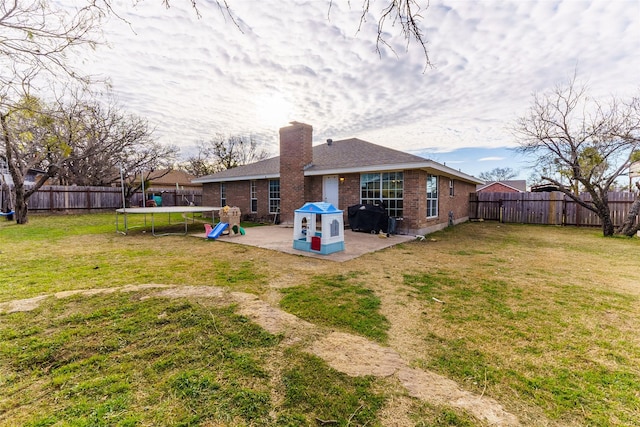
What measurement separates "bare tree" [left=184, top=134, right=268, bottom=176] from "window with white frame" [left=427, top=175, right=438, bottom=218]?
81.1ft

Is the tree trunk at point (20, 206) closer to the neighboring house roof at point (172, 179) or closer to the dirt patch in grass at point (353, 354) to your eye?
the dirt patch in grass at point (353, 354)

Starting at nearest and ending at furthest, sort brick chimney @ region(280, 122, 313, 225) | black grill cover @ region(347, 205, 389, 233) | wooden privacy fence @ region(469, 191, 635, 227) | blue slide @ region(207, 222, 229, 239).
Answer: blue slide @ region(207, 222, 229, 239) < black grill cover @ region(347, 205, 389, 233) < brick chimney @ region(280, 122, 313, 225) < wooden privacy fence @ region(469, 191, 635, 227)

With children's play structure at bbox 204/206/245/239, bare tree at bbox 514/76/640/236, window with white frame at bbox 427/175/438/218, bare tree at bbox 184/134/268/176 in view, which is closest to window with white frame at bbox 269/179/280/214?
children's play structure at bbox 204/206/245/239

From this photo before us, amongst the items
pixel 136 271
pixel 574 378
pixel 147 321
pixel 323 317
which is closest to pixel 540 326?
pixel 574 378

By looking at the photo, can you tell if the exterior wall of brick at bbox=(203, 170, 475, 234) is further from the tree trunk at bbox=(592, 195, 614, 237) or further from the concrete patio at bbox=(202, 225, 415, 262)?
the tree trunk at bbox=(592, 195, 614, 237)

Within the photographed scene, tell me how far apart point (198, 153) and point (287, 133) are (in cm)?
2260

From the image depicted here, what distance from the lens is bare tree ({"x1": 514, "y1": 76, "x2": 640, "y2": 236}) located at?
33.5ft

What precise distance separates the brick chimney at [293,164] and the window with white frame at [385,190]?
9.24ft

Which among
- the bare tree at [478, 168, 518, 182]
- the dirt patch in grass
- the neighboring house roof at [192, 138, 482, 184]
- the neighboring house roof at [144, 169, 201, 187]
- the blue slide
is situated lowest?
the dirt patch in grass

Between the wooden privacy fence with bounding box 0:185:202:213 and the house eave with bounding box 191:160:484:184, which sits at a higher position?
the house eave with bounding box 191:160:484:184

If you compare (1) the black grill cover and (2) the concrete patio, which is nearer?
(2) the concrete patio

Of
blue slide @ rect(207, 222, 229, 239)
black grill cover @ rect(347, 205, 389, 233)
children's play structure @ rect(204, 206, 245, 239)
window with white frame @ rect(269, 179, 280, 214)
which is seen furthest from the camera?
window with white frame @ rect(269, 179, 280, 214)

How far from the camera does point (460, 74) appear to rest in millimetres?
8180

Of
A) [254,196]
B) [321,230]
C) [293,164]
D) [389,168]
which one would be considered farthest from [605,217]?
[254,196]
